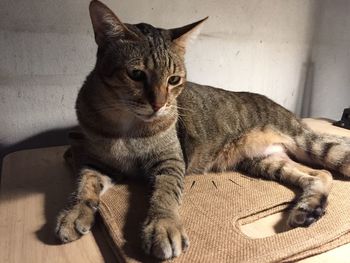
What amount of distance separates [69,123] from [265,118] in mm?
→ 840

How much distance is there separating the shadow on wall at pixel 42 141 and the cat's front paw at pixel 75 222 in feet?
2.08

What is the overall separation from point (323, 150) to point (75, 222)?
0.94 metres

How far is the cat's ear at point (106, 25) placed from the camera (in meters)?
0.89

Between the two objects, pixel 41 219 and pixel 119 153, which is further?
pixel 119 153

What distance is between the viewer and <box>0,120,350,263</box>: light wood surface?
2.41ft

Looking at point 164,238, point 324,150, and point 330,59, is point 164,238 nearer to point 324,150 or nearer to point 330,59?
point 324,150

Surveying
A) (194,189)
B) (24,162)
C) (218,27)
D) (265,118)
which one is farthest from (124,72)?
(218,27)

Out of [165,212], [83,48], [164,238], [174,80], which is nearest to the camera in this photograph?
[164,238]

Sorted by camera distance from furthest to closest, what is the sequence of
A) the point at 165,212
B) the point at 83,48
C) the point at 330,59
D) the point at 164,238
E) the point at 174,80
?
the point at 330,59 < the point at 83,48 < the point at 174,80 < the point at 165,212 < the point at 164,238

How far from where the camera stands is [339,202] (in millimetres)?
995

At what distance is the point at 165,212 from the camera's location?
84cm

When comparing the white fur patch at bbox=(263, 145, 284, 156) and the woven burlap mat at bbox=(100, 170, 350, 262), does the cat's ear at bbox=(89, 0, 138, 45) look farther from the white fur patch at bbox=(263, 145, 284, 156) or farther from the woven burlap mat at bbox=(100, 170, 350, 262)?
the white fur patch at bbox=(263, 145, 284, 156)

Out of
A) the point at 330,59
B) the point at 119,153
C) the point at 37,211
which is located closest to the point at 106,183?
the point at 119,153

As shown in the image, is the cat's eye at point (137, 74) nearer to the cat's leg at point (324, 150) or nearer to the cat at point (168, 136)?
the cat at point (168, 136)
